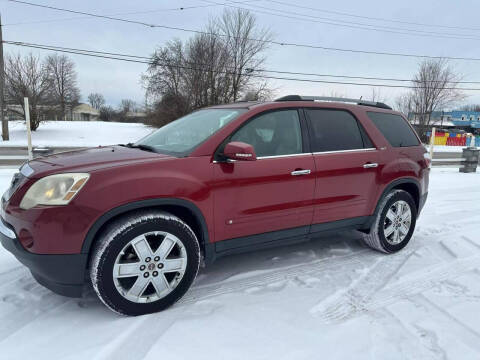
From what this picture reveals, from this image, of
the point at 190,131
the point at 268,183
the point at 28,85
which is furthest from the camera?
the point at 28,85

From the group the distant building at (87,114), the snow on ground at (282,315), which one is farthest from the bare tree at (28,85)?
the distant building at (87,114)

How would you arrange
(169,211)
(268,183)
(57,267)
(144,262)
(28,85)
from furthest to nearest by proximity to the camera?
1. (28,85)
2. (268,183)
3. (169,211)
4. (144,262)
5. (57,267)

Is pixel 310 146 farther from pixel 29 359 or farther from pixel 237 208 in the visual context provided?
pixel 29 359

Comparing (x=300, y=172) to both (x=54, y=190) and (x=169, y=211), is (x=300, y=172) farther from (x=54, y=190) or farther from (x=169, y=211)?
(x=54, y=190)

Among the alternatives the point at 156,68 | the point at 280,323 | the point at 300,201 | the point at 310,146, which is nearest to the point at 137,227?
the point at 280,323

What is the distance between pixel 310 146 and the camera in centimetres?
326

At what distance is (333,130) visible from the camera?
3494mm

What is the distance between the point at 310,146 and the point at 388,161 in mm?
1115

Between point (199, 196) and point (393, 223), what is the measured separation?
8.14ft

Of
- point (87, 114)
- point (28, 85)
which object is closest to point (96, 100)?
point (87, 114)

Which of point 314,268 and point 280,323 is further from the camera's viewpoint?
point 314,268

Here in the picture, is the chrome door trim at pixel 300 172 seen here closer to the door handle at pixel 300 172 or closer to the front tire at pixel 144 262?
the door handle at pixel 300 172

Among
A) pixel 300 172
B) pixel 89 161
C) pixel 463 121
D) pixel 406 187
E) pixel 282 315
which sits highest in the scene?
pixel 463 121

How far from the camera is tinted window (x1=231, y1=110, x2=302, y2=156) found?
300 centimetres
